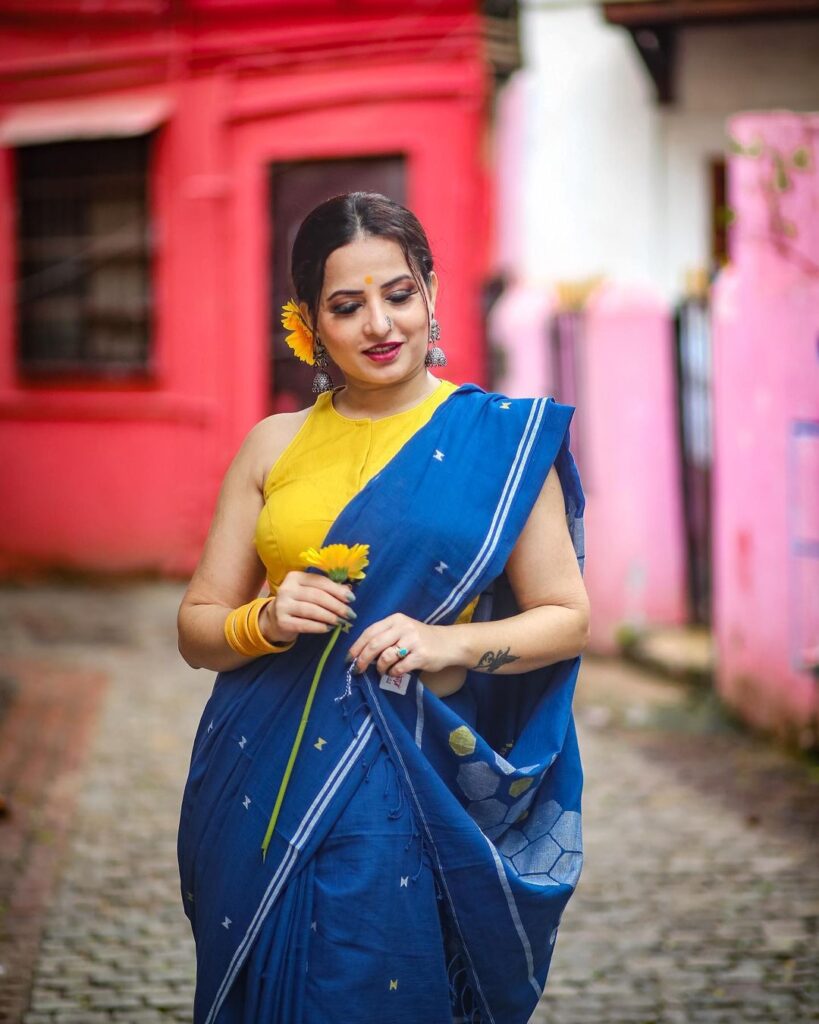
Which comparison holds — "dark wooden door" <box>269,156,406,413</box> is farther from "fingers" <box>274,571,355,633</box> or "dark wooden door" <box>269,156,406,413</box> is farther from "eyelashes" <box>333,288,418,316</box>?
"fingers" <box>274,571,355,633</box>

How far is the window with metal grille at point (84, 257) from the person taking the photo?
12031 millimetres

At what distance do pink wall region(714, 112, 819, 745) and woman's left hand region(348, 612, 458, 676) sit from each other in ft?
14.8

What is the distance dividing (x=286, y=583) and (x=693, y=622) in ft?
22.7

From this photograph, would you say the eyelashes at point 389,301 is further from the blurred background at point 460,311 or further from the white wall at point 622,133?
the white wall at point 622,133

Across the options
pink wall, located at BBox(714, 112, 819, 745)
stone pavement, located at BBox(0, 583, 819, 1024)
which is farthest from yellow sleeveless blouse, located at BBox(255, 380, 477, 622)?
pink wall, located at BBox(714, 112, 819, 745)

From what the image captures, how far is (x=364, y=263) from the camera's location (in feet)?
8.82

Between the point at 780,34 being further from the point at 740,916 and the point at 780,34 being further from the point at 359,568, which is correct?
the point at 359,568

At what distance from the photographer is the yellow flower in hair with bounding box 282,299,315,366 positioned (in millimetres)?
2830

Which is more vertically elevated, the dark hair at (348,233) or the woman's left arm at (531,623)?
the dark hair at (348,233)

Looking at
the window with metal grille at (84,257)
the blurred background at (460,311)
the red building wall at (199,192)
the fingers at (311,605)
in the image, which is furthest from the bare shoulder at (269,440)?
the window with metal grille at (84,257)

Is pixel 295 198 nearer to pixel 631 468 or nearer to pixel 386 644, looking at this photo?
pixel 631 468

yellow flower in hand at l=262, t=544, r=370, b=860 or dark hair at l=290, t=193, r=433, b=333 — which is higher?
dark hair at l=290, t=193, r=433, b=333

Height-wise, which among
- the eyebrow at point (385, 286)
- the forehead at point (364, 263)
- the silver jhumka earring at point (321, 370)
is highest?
the forehead at point (364, 263)

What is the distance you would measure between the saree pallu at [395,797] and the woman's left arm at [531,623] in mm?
52
